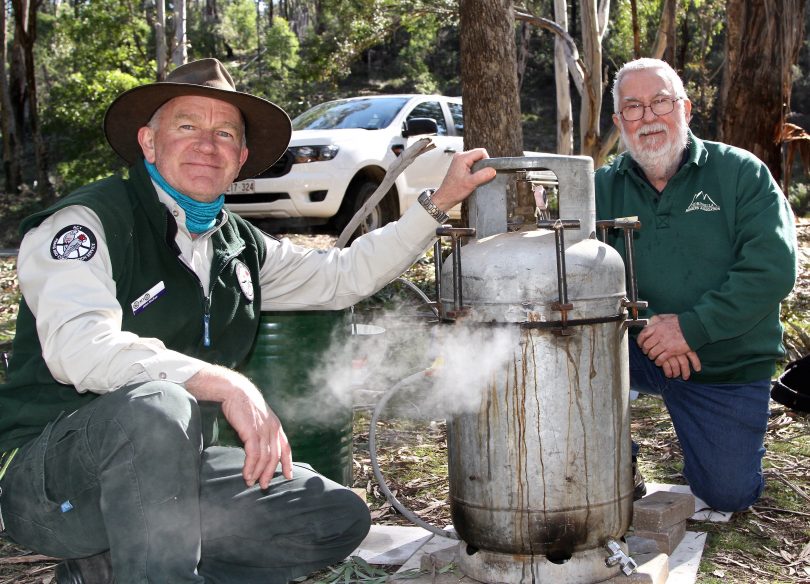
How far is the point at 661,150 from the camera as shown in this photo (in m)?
3.90

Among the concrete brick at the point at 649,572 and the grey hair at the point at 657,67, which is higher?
the grey hair at the point at 657,67

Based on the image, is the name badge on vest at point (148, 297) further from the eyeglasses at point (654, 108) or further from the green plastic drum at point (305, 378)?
the eyeglasses at point (654, 108)

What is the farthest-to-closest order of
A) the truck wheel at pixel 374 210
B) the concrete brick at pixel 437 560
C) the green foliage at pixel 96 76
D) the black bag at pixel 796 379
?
1. the green foliage at pixel 96 76
2. the truck wheel at pixel 374 210
3. the black bag at pixel 796 379
4. the concrete brick at pixel 437 560

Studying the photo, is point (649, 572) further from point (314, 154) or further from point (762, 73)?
point (314, 154)

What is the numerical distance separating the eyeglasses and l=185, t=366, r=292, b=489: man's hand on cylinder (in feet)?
7.27

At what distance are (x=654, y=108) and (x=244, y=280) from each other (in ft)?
6.28

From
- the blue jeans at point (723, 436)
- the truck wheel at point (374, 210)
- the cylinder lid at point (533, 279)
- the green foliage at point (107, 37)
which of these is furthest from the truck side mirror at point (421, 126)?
the green foliage at point (107, 37)

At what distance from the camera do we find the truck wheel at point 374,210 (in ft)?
33.1

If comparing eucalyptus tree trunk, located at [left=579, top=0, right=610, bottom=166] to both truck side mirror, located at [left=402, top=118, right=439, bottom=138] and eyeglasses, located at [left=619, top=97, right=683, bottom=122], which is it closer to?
truck side mirror, located at [left=402, top=118, right=439, bottom=138]

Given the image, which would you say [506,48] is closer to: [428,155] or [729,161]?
[729,161]

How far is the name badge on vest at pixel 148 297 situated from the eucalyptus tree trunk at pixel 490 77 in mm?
4267

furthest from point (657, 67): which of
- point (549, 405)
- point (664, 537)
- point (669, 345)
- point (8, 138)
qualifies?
point (8, 138)

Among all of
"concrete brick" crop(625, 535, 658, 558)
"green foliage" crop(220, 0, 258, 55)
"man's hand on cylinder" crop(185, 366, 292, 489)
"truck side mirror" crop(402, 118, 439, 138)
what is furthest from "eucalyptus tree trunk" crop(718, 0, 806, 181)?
"green foliage" crop(220, 0, 258, 55)

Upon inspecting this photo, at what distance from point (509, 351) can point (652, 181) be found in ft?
5.14
